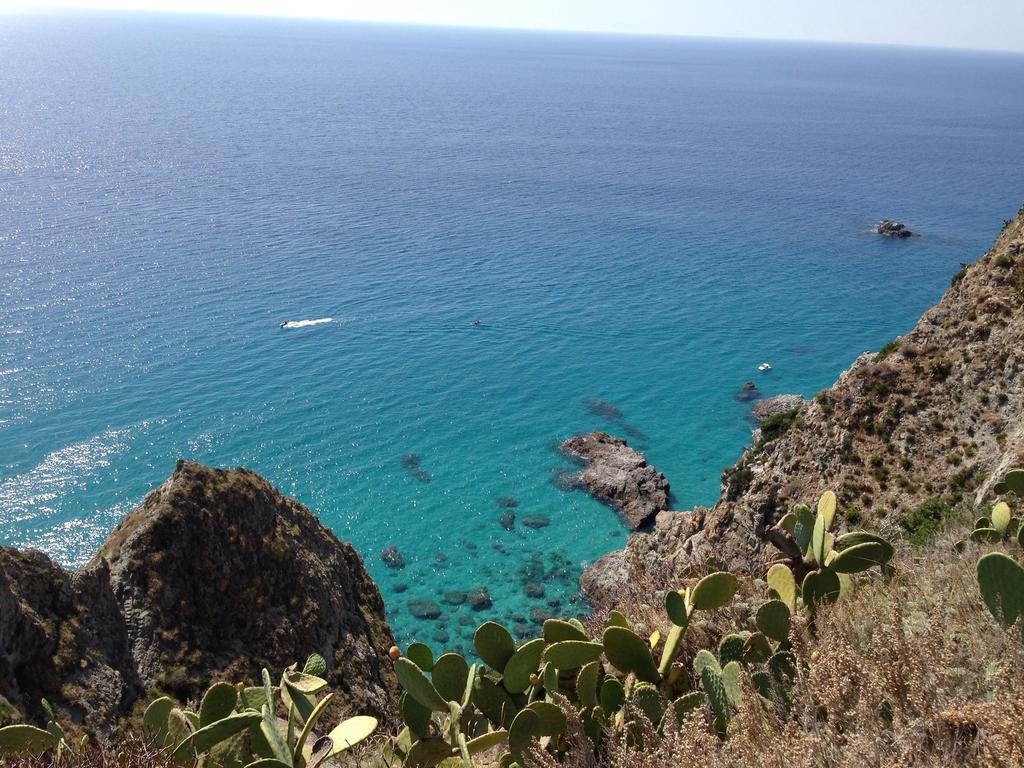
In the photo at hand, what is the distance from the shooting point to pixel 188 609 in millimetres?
17422

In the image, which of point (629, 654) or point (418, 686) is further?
point (629, 654)

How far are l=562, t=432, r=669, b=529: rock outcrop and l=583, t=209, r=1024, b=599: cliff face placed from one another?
13.9 meters

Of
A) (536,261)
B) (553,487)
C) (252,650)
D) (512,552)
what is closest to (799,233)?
(536,261)

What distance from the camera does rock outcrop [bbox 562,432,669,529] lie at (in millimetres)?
45656

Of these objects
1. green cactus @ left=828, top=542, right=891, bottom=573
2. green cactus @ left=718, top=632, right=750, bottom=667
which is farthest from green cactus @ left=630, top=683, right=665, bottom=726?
green cactus @ left=828, top=542, right=891, bottom=573

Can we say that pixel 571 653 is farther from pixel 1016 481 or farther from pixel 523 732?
pixel 1016 481

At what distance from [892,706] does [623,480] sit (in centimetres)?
4059

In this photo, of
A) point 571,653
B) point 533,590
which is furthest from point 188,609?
point 533,590

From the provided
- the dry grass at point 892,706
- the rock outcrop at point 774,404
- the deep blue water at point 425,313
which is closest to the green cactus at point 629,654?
the dry grass at point 892,706

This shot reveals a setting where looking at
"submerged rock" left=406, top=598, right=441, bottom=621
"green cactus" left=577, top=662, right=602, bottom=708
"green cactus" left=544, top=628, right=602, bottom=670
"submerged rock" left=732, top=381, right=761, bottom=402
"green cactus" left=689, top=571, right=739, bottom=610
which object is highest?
"green cactus" left=689, top=571, right=739, bottom=610

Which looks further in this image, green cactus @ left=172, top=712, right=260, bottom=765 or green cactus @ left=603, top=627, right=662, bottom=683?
green cactus @ left=603, top=627, right=662, bottom=683

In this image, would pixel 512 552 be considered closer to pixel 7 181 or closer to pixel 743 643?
pixel 743 643

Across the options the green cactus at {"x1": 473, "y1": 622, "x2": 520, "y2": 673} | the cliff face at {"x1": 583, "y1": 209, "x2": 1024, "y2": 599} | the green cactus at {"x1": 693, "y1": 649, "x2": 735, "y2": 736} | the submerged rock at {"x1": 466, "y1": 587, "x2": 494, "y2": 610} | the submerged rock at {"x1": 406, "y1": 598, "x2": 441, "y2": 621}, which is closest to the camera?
the green cactus at {"x1": 693, "y1": 649, "x2": 735, "y2": 736}

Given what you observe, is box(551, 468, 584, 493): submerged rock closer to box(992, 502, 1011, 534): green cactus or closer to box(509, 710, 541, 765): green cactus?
box(992, 502, 1011, 534): green cactus
